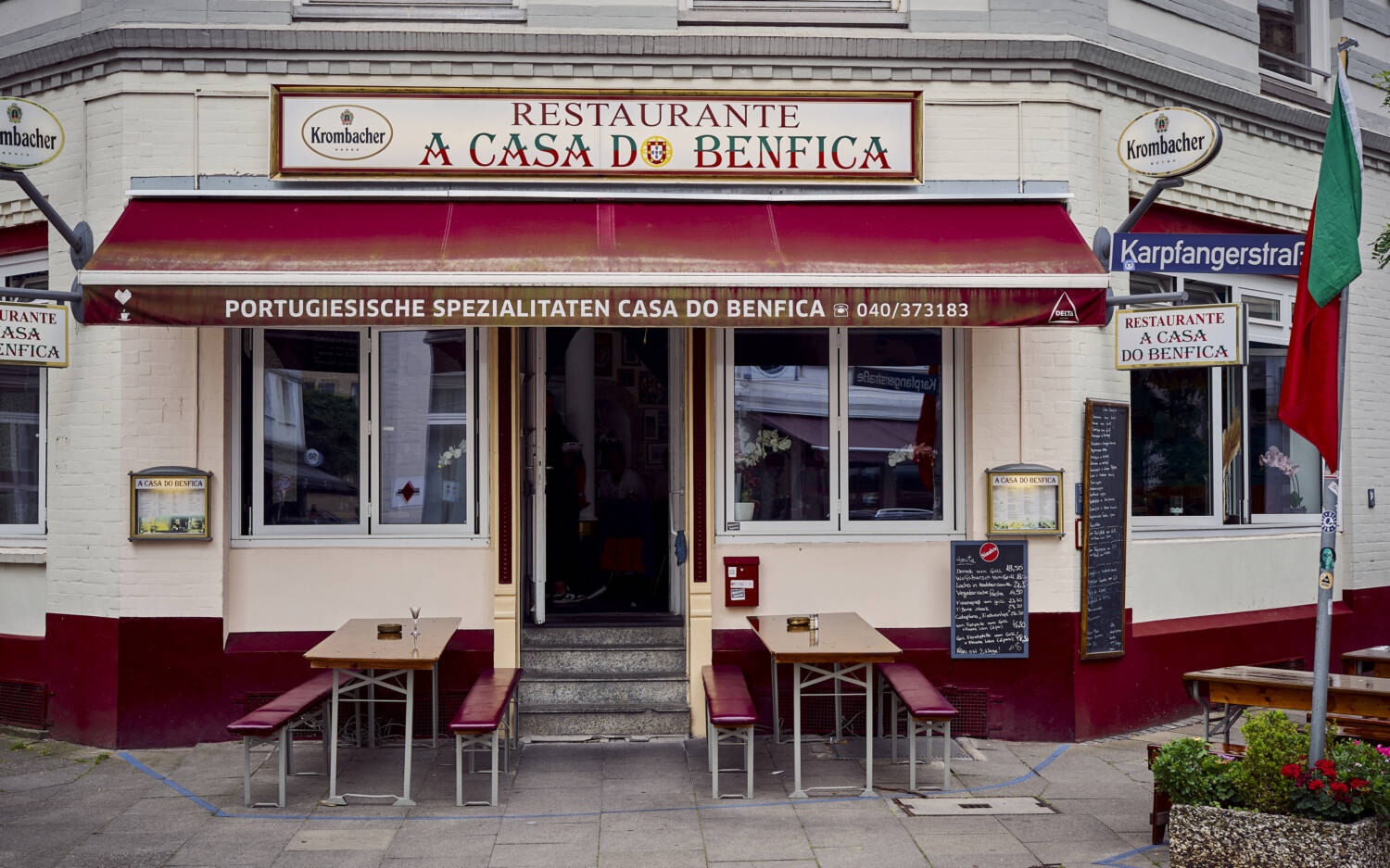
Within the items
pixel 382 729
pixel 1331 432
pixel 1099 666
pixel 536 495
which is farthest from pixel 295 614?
pixel 1331 432

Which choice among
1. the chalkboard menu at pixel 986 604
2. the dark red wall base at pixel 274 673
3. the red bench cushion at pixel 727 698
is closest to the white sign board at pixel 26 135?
the dark red wall base at pixel 274 673

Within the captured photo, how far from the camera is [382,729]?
28.4 feet

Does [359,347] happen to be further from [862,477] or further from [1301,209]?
[1301,209]

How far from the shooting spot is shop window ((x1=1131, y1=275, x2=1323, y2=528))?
972cm

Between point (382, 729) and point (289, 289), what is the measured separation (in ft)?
10.7

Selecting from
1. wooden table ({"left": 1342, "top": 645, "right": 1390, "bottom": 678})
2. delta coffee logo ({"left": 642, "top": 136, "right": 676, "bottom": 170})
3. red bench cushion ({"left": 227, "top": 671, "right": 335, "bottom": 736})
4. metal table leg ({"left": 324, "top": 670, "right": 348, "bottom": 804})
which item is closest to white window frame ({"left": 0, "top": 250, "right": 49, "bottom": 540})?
red bench cushion ({"left": 227, "top": 671, "right": 335, "bottom": 736})

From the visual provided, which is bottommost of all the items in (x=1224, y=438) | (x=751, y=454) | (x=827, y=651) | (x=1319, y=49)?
(x=827, y=651)

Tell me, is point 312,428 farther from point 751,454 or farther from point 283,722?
point 751,454

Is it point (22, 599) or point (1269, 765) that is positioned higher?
point (22, 599)

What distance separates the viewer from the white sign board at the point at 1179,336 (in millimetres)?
7516

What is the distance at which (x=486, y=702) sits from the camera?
733 cm

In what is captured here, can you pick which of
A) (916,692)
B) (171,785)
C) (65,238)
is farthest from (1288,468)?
(65,238)

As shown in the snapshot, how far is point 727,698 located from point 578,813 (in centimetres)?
Result: 113

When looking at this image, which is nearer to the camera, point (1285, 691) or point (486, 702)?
point (1285, 691)
